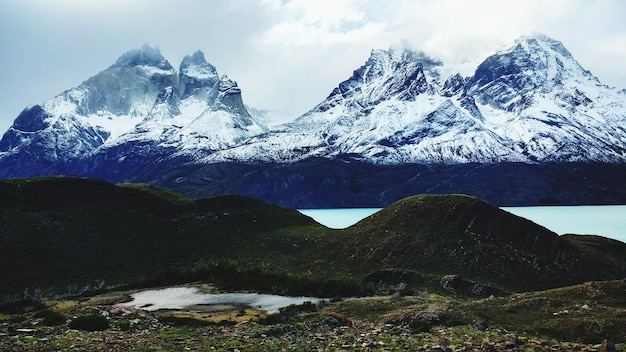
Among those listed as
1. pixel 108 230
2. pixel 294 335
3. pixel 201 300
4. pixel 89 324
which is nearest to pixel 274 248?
pixel 108 230

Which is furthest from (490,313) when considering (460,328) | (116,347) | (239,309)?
(116,347)

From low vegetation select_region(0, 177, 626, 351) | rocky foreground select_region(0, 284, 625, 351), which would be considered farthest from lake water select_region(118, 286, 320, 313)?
rocky foreground select_region(0, 284, 625, 351)

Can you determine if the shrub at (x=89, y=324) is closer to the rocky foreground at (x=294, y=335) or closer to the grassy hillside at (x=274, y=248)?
the rocky foreground at (x=294, y=335)

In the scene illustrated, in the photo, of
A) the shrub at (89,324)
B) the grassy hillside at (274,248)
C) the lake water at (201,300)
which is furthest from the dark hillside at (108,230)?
the shrub at (89,324)

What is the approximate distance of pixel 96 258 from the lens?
99625 millimetres

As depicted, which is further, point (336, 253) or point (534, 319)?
point (336, 253)

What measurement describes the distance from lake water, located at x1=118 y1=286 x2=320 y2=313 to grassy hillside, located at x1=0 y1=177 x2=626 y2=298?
4237 millimetres

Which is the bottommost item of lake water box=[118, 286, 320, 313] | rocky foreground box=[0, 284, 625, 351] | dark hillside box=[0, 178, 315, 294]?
lake water box=[118, 286, 320, 313]

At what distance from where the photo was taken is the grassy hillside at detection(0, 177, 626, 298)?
86.1m

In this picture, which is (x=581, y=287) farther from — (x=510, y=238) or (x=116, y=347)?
(x=510, y=238)

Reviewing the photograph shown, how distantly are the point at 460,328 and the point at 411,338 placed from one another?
276 inches

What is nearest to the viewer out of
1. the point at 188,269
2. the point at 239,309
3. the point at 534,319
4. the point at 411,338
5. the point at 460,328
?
the point at 411,338

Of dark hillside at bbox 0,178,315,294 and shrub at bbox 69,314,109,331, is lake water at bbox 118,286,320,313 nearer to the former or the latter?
dark hillside at bbox 0,178,315,294

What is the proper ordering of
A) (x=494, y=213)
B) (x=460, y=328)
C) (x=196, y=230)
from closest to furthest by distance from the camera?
(x=460, y=328)
(x=494, y=213)
(x=196, y=230)
